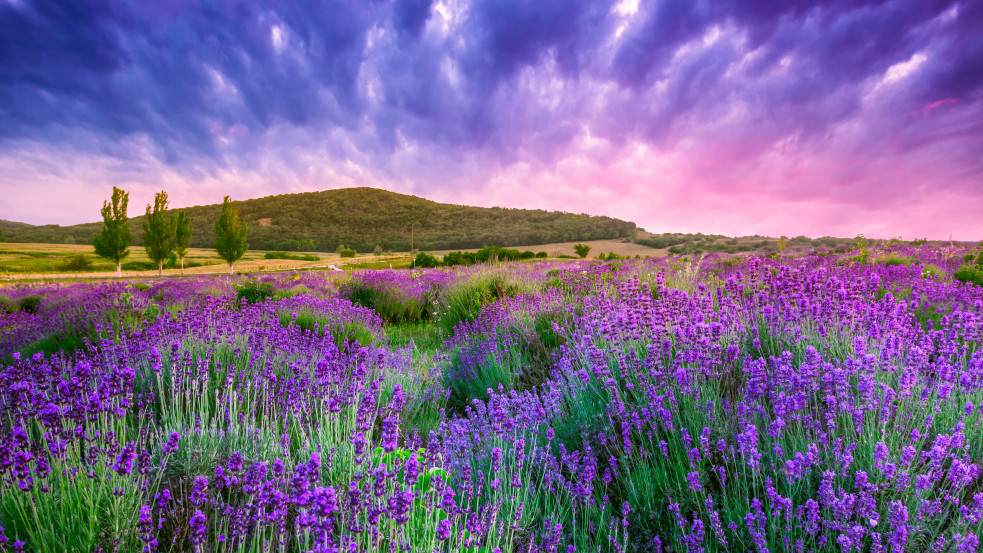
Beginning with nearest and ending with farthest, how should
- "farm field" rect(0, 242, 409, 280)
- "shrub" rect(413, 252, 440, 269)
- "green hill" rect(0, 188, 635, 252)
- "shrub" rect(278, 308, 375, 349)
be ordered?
"shrub" rect(278, 308, 375, 349), "shrub" rect(413, 252, 440, 269), "farm field" rect(0, 242, 409, 280), "green hill" rect(0, 188, 635, 252)

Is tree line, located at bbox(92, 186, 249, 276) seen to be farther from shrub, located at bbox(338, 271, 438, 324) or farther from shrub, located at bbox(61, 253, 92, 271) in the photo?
shrub, located at bbox(338, 271, 438, 324)

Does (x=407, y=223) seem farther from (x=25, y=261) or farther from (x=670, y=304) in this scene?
(x=670, y=304)

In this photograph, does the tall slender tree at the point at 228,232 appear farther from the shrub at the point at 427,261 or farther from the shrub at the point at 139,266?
the shrub at the point at 427,261

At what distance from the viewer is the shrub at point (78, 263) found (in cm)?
3453

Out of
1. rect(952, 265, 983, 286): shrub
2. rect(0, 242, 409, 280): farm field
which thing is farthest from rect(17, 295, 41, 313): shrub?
rect(952, 265, 983, 286): shrub

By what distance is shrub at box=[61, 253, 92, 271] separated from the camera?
34.5 m

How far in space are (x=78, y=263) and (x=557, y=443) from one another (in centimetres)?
4660

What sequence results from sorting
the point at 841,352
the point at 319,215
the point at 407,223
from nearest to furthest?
the point at 841,352
the point at 407,223
the point at 319,215

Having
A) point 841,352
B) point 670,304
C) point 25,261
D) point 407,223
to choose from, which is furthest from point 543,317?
point 407,223

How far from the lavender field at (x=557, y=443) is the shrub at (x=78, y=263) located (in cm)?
4025

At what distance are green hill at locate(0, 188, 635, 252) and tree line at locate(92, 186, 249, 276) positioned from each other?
14069 millimetres

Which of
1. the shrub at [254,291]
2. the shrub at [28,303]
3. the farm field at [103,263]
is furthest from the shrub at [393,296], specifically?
the farm field at [103,263]

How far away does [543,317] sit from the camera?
5.99 m

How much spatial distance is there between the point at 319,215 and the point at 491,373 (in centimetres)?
6776
